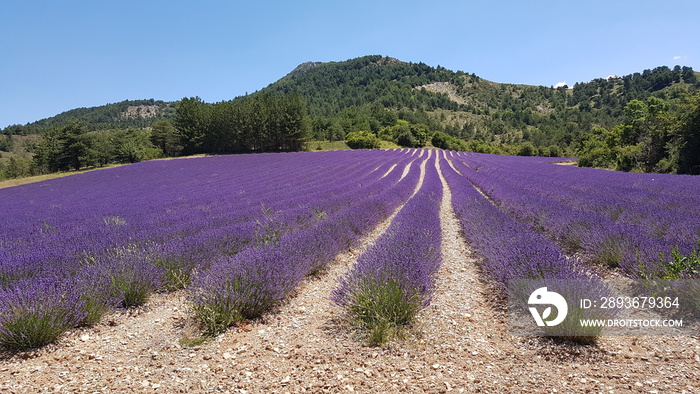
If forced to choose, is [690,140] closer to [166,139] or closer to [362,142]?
[362,142]

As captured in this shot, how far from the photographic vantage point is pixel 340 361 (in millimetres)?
2516

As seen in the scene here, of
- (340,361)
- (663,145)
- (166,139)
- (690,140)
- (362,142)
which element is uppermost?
(166,139)

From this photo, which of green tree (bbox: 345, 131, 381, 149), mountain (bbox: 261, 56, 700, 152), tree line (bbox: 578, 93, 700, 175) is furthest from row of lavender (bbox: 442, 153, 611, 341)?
mountain (bbox: 261, 56, 700, 152)

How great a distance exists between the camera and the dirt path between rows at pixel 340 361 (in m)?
2.17

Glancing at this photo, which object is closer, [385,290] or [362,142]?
[385,290]

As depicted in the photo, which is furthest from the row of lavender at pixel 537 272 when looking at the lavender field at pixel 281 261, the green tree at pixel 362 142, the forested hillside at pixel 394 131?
the green tree at pixel 362 142

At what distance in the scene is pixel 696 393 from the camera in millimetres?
1875

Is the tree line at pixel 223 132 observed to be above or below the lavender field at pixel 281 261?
above

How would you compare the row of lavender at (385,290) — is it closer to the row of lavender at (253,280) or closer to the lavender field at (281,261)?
the lavender field at (281,261)

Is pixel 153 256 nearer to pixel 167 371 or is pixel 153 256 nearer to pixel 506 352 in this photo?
pixel 167 371

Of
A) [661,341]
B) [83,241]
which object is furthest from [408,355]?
[83,241]

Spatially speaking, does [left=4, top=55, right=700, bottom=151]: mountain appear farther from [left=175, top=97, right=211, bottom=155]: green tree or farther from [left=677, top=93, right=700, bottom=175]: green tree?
[left=677, top=93, right=700, bottom=175]: green tree

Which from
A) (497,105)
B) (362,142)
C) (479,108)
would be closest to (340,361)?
(362,142)

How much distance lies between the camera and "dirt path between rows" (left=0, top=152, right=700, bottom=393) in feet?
7.11
